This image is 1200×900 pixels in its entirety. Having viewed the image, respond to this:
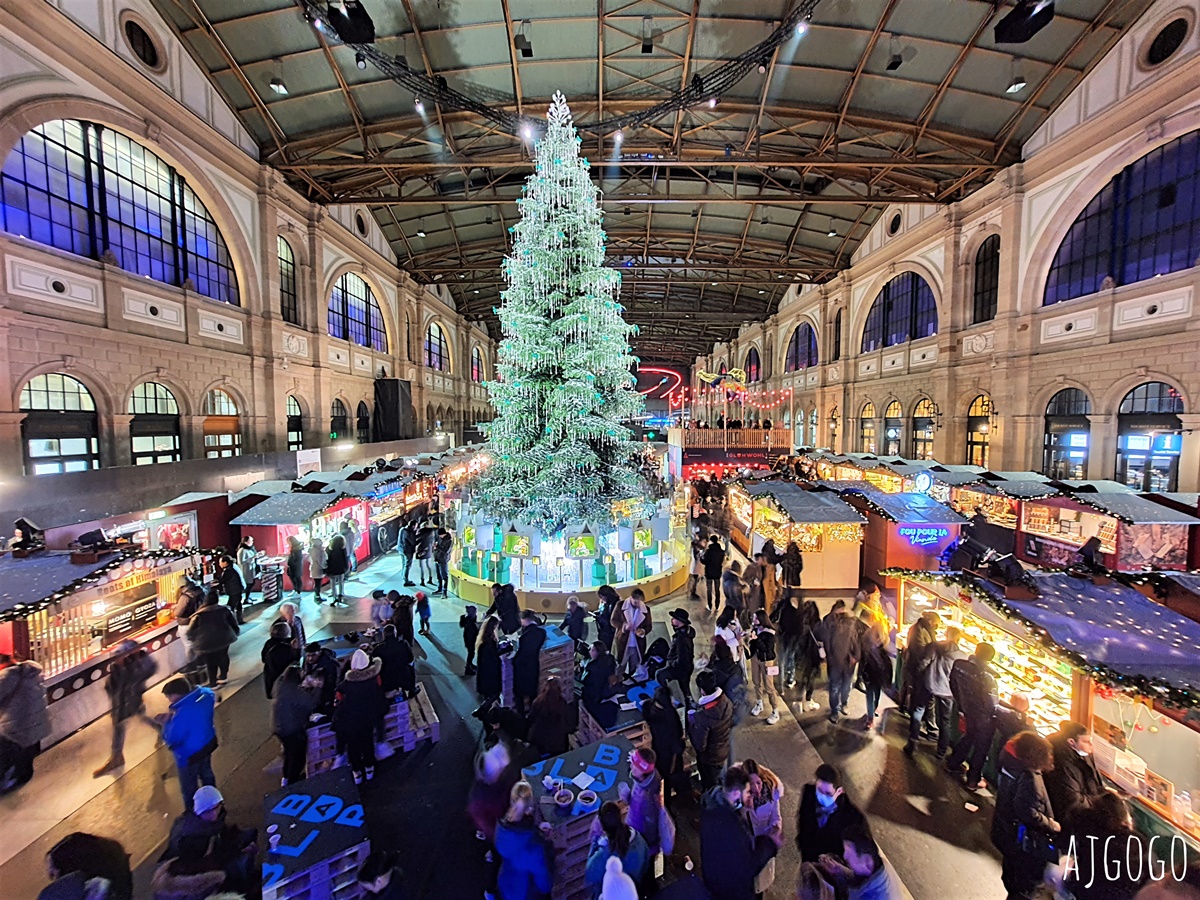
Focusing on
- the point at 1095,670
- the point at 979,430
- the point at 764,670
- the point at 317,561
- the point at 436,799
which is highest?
the point at 979,430

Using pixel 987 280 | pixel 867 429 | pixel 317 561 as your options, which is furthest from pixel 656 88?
pixel 867 429

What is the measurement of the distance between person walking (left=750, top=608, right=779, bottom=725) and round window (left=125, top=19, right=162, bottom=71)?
724 inches

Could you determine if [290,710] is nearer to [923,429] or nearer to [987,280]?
[987,280]

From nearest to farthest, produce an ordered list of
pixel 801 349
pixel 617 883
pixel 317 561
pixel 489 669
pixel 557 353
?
pixel 617 883
pixel 489 669
pixel 317 561
pixel 557 353
pixel 801 349

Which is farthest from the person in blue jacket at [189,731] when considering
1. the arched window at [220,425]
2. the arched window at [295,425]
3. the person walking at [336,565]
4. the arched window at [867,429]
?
the arched window at [867,429]

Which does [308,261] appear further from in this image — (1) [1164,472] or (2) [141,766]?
(1) [1164,472]

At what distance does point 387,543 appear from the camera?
1412 centimetres

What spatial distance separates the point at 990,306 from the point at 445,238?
2526 cm

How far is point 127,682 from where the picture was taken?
5.15m

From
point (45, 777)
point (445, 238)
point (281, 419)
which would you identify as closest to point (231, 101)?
point (281, 419)

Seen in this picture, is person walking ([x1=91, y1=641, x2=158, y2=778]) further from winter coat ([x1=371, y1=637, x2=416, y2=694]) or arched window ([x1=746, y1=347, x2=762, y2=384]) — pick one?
arched window ([x1=746, y1=347, x2=762, y2=384])

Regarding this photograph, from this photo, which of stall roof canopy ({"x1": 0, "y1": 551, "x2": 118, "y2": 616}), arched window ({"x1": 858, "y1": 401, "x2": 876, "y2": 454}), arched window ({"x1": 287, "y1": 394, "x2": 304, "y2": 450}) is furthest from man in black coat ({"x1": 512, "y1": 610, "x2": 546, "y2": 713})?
arched window ({"x1": 858, "y1": 401, "x2": 876, "y2": 454})

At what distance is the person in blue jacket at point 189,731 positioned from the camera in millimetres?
4094

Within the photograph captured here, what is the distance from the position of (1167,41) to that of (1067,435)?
10418 mm
